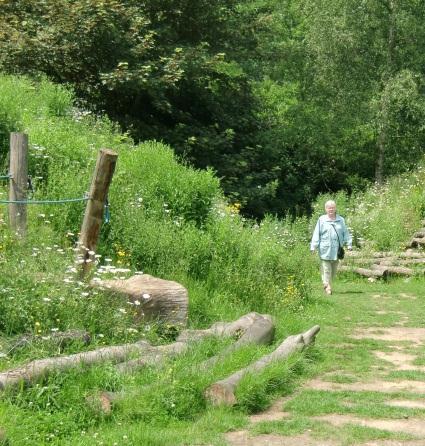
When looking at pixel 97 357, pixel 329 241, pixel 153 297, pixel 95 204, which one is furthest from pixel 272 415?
pixel 329 241

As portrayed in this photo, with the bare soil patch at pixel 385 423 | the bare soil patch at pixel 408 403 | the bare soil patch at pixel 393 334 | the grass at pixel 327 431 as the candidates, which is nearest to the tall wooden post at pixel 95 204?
the grass at pixel 327 431

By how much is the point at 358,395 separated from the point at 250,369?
3.27 ft

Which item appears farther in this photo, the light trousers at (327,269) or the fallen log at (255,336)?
the light trousers at (327,269)

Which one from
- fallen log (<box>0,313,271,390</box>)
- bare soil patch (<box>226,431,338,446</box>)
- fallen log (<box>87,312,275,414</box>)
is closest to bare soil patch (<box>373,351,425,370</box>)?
fallen log (<box>87,312,275,414</box>)

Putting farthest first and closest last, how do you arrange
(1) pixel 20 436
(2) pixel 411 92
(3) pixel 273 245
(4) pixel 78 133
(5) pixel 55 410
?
1. (2) pixel 411 92
2. (4) pixel 78 133
3. (3) pixel 273 245
4. (5) pixel 55 410
5. (1) pixel 20 436

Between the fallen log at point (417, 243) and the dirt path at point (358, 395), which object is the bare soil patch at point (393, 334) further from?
the fallen log at point (417, 243)

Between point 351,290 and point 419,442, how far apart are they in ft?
34.7

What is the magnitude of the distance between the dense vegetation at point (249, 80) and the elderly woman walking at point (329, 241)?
16.3ft

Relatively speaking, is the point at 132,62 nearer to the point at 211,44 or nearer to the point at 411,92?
the point at 211,44

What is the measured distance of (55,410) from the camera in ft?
20.6

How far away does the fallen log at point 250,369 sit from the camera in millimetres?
6952

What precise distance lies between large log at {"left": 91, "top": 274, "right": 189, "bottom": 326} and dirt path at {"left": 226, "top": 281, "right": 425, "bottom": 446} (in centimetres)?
161

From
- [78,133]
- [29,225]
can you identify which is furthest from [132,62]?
[29,225]

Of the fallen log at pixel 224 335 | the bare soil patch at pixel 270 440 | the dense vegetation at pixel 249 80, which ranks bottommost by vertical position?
the bare soil patch at pixel 270 440
